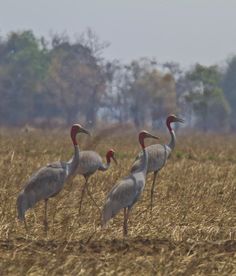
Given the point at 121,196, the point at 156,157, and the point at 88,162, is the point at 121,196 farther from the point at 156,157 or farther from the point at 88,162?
the point at 156,157

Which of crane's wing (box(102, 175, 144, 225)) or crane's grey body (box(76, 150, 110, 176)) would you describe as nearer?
crane's wing (box(102, 175, 144, 225))

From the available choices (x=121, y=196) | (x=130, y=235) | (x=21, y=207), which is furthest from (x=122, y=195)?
(x=21, y=207)

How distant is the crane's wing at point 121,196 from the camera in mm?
8656

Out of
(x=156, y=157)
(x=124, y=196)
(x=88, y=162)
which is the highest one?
(x=88, y=162)

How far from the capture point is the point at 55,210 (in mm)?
9445

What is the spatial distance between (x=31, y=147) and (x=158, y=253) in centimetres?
1541

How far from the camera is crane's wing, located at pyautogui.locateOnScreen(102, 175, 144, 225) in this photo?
866cm

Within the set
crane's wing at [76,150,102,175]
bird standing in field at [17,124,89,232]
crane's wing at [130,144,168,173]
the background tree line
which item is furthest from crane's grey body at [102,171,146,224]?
the background tree line

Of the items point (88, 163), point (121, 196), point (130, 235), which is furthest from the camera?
point (88, 163)

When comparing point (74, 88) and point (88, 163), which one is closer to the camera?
point (88, 163)

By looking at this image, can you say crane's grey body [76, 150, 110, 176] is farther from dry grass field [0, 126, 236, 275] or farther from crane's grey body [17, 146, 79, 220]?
crane's grey body [17, 146, 79, 220]

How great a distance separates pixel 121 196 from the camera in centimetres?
891

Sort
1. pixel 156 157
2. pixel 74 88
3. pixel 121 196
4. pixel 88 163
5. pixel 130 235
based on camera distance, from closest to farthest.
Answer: pixel 130 235
pixel 121 196
pixel 88 163
pixel 156 157
pixel 74 88

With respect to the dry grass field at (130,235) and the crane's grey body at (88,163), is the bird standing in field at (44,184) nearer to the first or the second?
the dry grass field at (130,235)
